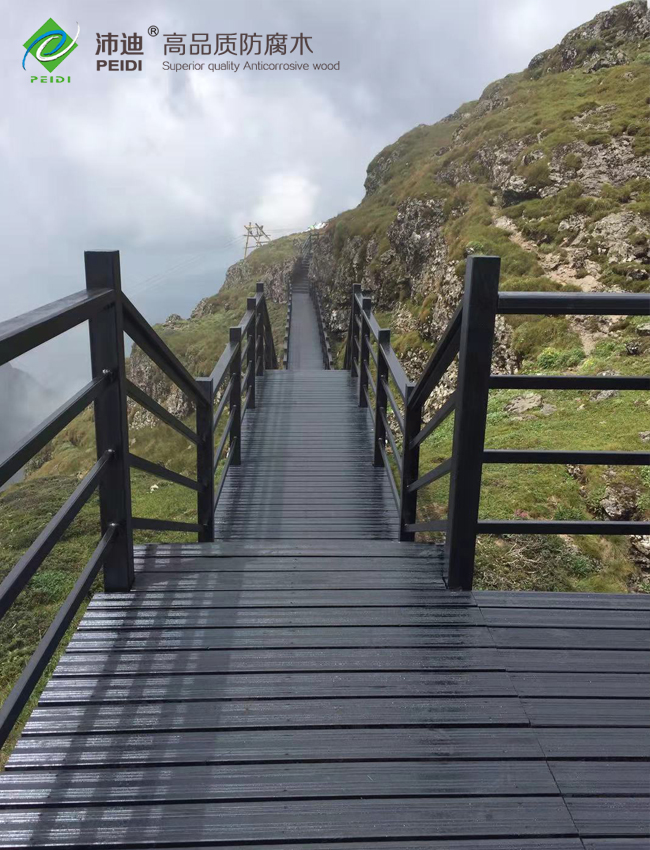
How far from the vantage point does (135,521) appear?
103 inches

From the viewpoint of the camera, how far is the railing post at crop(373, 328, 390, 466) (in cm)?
484

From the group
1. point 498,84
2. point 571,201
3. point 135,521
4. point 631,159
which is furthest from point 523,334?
point 498,84

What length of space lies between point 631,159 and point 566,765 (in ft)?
53.3

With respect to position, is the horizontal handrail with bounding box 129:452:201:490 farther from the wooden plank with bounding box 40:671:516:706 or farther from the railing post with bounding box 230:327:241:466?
the railing post with bounding box 230:327:241:466

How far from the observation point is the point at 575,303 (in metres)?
2.18

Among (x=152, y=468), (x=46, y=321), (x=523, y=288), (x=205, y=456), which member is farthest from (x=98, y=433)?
(x=523, y=288)

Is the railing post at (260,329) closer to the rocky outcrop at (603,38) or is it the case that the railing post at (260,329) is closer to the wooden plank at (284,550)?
the wooden plank at (284,550)

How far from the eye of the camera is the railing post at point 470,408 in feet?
7.40

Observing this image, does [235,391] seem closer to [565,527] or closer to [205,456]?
[205,456]

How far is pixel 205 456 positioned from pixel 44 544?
221 cm

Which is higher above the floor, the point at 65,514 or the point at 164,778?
the point at 65,514

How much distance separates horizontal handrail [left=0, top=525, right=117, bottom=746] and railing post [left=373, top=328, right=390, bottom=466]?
2.94 m

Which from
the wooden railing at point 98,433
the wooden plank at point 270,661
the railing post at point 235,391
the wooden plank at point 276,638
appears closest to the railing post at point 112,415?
the wooden railing at point 98,433

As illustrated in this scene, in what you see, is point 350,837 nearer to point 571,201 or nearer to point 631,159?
point 571,201
